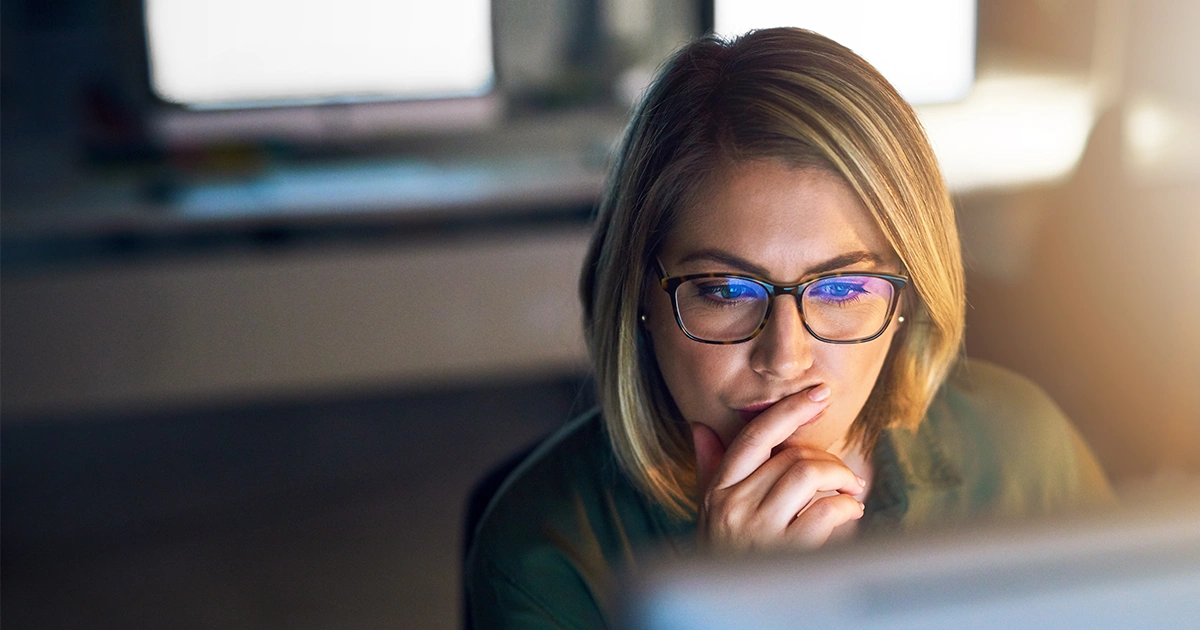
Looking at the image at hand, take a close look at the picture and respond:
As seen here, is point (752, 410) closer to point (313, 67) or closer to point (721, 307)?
point (721, 307)

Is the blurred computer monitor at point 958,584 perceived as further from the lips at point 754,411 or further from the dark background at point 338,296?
the dark background at point 338,296

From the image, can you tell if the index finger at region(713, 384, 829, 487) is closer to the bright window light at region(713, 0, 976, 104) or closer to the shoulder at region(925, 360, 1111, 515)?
the shoulder at region(925, 360, 1111, 515)

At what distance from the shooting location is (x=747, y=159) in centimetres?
66

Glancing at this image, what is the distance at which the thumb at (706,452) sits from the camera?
2.24 ft

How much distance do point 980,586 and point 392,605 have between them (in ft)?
6.39

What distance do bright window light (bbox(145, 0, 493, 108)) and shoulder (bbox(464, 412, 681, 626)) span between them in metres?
1.99

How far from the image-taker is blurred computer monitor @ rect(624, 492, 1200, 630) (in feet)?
0.89

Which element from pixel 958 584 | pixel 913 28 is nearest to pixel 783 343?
pixel 958 584

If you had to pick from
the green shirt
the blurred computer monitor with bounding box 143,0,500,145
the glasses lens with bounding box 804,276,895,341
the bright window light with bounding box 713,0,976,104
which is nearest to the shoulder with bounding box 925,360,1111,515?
the green shirt

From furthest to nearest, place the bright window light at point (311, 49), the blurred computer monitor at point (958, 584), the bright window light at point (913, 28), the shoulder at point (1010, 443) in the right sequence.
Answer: the bright window light at point (311, 49)
the bright window light at point (913, 28)
the shoulder at point (1010, 443)
the blurred computer monitor at point (958, 584)

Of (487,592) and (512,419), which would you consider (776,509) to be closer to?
(487,592)

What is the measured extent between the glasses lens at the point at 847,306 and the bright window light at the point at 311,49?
214cm

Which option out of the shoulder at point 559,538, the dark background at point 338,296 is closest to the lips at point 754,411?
the shoulder at point 559,538

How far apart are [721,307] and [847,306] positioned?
3.4 inches
